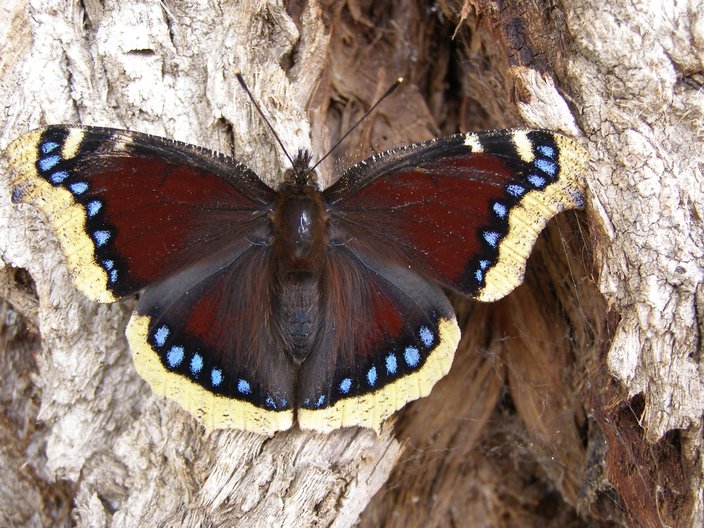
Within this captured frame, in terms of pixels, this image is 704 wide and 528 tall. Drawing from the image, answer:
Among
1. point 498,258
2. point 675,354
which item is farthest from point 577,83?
point 675,354

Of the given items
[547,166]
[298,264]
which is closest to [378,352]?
[298,264]

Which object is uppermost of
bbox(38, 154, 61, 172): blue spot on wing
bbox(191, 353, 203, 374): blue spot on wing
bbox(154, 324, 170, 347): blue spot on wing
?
bbox(38, 154, 61, 172): blue spot on wing

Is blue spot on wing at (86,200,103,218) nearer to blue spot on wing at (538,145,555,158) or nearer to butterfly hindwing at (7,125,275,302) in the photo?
butterfly hindwing at (7,125,275,302)

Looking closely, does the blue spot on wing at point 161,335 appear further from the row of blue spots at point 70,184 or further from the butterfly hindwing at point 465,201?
the butterfly hindwing at point 465,201

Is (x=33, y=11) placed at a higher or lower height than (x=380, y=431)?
higher

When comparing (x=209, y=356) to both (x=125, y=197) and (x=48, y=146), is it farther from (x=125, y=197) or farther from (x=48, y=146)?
(x=48, y=146)

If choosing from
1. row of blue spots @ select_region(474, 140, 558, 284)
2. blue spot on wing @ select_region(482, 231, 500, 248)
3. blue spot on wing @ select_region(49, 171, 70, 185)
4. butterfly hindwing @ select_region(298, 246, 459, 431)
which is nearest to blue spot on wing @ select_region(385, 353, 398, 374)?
butterfly hindwing @ select_region(298, 246, 459, 431)

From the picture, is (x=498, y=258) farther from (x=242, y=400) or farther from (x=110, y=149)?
(x=110, y=149)

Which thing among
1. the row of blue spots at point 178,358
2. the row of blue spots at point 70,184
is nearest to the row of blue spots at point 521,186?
the row of blue spots at point 178,358
